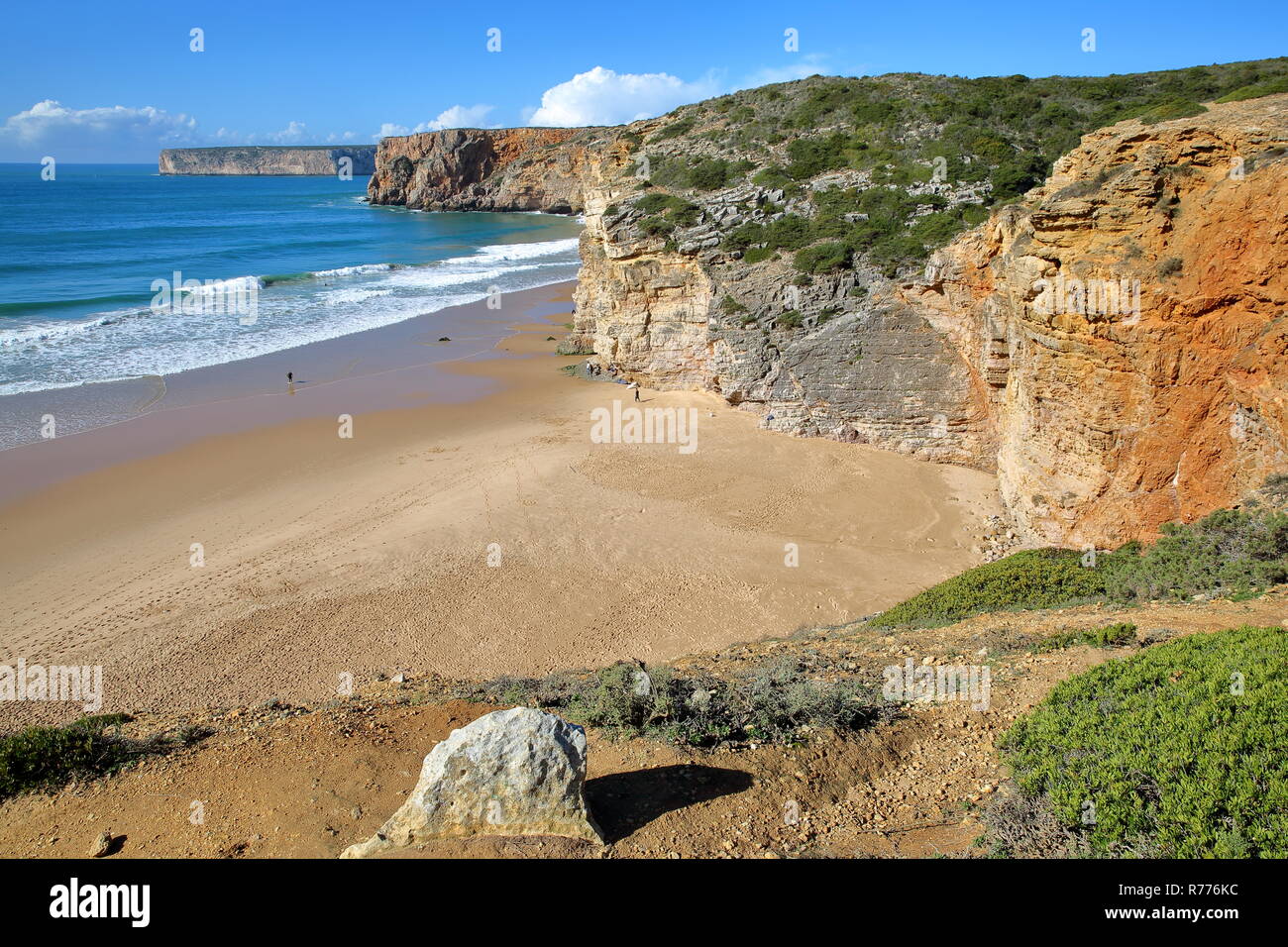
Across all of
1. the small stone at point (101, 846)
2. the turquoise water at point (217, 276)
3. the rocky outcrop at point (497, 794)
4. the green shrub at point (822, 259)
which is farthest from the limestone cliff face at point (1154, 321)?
the turquoise water at point (217, 276)

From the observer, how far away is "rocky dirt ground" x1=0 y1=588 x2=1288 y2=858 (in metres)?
6.07

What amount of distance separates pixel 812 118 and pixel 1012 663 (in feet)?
90.1

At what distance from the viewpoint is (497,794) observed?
222 inches

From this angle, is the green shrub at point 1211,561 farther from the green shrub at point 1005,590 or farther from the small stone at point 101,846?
the small stone at point 101,846

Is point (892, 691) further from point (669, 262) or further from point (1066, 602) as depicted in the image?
point (669, 262)

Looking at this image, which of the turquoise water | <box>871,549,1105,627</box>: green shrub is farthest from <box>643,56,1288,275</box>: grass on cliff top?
the turquoise water

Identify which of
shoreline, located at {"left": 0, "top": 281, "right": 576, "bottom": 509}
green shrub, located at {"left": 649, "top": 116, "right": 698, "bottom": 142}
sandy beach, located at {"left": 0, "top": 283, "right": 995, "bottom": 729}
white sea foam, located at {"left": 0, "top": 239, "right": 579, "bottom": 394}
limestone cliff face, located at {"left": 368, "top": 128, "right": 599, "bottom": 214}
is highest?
limestone cliff face, located at {"left": 368, "top": 128, "right": 599, "bottom": 214}

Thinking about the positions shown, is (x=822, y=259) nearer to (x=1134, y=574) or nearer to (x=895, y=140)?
(x=895, y=140)

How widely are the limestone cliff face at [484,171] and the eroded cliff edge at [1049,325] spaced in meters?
79.6

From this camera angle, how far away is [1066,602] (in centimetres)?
1147

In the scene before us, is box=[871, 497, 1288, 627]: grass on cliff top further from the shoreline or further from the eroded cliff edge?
the shoreline

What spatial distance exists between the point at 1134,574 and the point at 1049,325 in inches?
199

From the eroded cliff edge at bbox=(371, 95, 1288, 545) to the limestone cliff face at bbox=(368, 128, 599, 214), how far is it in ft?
261

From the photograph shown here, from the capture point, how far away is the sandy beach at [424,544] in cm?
1300
